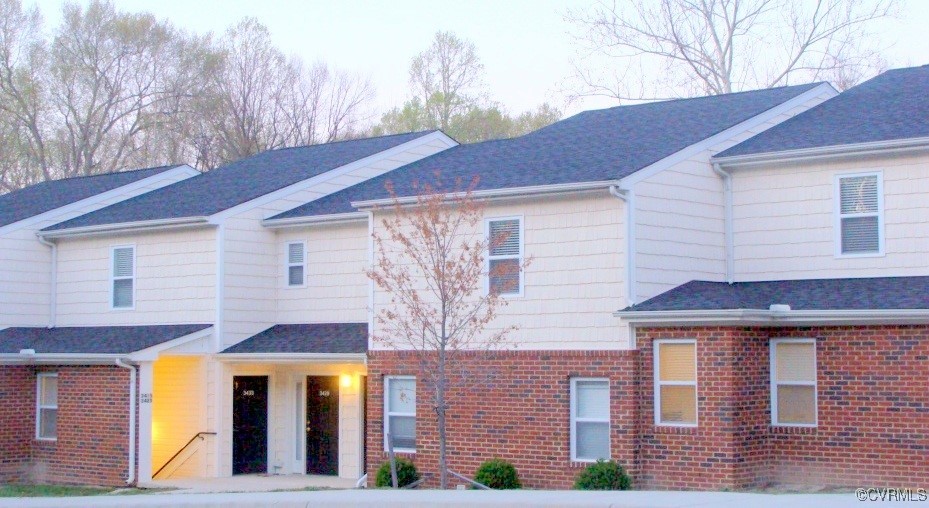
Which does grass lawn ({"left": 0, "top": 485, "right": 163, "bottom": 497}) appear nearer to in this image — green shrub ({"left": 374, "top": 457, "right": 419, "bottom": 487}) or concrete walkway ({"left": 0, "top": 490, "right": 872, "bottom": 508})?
green shrub ({"left": 374, "top": 457, "right": 419, "bottom": 487})

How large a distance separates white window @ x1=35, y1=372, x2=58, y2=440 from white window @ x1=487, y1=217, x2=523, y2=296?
10964mm

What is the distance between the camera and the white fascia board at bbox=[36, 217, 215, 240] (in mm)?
26297

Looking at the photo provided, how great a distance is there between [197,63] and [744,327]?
37.6m

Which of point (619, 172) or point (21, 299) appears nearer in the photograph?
point (619, 172)

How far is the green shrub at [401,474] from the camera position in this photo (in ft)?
72.6

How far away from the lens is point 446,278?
20.1 m

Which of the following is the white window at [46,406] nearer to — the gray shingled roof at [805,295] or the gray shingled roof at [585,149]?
the gray shingled roof at [585,149]

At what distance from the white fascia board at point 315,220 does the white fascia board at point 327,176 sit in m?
0.53

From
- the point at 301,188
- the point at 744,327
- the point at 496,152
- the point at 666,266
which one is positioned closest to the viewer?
the point at 744,327

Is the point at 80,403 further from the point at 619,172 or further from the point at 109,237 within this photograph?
the point at 619,172

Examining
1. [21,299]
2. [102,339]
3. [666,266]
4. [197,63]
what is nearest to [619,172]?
[666,266]

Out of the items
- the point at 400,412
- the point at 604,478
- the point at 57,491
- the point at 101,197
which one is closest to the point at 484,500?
the point at 604,478

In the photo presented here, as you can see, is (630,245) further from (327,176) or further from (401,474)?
(327,176)

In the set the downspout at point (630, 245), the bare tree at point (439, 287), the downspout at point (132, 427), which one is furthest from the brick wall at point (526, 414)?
the downspout at point (132, 427)
